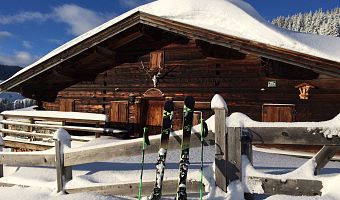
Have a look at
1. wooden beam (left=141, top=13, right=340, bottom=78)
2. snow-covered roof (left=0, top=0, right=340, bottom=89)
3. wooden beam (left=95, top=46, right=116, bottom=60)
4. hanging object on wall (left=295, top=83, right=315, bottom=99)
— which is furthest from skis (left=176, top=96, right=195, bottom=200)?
wooden beam (left=95, top=46, right=116, bottom=60)

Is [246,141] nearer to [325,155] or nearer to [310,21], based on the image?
[325,155]

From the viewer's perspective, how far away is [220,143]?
422 centimetres

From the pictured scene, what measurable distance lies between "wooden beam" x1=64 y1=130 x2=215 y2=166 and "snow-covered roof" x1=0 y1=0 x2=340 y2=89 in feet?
20.1

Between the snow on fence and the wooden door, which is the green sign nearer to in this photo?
the wooden door

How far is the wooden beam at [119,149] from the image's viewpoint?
4355mm

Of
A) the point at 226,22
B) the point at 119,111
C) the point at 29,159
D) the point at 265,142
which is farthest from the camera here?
the point at 119,111

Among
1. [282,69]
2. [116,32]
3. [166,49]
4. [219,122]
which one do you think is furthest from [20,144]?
[219,122]

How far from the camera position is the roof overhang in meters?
8.69

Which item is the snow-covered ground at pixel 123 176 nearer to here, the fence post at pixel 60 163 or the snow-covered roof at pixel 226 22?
the fence post at pixel 60 163

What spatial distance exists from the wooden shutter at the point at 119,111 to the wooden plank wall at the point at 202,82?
250 mm

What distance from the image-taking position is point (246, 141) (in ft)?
13.7

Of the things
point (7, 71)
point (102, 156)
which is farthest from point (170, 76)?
point (7, 71)

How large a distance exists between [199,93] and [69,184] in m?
7.25

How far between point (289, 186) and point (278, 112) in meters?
6.91
